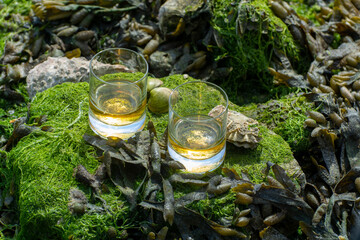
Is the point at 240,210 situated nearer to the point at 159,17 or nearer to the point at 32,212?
the point at 32,212

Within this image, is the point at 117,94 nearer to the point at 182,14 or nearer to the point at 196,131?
the point at 196,131

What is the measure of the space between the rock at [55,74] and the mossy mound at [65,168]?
36 centimetres

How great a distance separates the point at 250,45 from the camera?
3.91 metres

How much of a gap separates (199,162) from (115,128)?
564 mm

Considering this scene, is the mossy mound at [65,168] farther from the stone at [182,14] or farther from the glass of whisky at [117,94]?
the stone at [182,14]

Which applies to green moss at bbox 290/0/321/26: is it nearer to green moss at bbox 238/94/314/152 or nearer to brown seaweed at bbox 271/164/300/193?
green moss at bbox 238/94/314/152

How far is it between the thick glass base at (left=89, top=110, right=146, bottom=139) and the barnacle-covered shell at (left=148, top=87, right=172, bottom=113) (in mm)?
314

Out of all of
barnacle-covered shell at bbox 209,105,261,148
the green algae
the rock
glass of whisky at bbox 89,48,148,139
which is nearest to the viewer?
glass of whisky at bbox 89,48,148,139

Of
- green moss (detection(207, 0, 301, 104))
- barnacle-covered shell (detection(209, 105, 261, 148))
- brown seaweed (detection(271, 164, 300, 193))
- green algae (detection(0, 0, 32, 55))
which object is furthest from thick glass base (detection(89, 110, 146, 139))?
green algae (detection(0, 0, 32, 55))

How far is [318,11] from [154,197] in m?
3.48

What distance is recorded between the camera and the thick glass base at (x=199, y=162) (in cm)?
244

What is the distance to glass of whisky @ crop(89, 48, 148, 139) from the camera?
2496mm

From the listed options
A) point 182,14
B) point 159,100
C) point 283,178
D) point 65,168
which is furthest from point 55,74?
point 283,178

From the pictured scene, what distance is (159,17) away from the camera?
4055 mm
